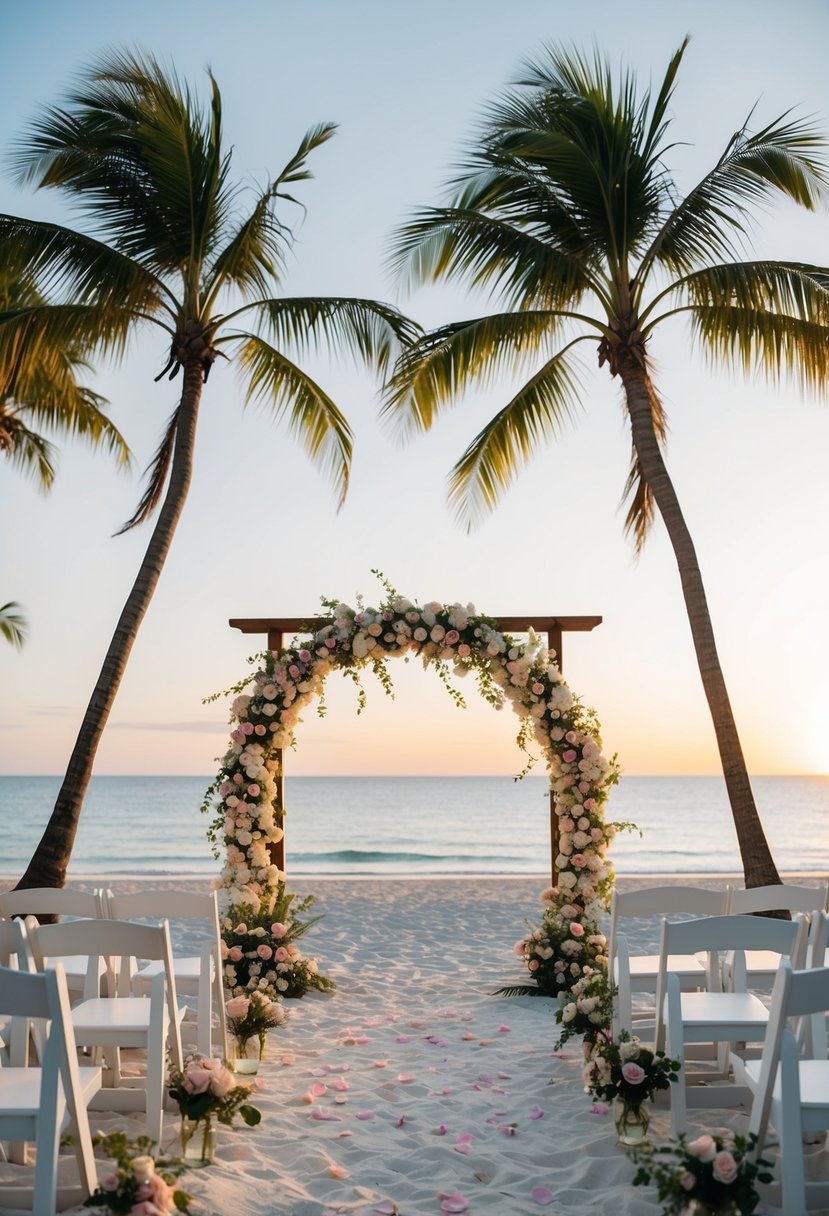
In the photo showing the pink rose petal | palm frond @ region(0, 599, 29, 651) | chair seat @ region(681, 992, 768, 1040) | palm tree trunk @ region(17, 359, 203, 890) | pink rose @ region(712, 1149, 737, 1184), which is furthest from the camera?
→ palm frond @ region(0, 599, 29, 651)

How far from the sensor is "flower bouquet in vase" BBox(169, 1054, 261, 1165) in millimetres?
3414

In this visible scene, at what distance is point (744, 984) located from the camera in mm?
4246

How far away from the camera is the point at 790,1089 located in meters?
2.78

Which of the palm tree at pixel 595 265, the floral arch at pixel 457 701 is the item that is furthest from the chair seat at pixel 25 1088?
the palm tree at pixel 595 265

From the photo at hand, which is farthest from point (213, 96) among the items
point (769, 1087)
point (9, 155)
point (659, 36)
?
point (769, 1087)

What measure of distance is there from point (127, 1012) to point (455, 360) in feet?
19.9

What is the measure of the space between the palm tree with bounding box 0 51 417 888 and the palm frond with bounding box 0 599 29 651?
11.6 metres

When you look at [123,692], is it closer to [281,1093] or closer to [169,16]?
[169,16]

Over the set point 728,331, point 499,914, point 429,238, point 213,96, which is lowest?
point 499,914

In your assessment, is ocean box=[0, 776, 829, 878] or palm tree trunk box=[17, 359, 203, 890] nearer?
palm tree trunk box=[17, 359, 203, 890]

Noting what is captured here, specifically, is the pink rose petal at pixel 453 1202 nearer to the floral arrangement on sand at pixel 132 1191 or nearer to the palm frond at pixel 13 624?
the floral arrangement on sand at pixel 132 1191

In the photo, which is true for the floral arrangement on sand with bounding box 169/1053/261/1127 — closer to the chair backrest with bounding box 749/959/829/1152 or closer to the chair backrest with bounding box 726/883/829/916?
the chair backrest with bounding box 749/959/829/1152

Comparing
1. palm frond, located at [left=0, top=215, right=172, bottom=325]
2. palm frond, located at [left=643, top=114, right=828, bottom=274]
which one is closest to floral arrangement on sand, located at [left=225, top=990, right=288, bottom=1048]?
palm frond, located at [left=0, top=215, right=172, bottom=325]

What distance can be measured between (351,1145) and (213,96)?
7991 mm
